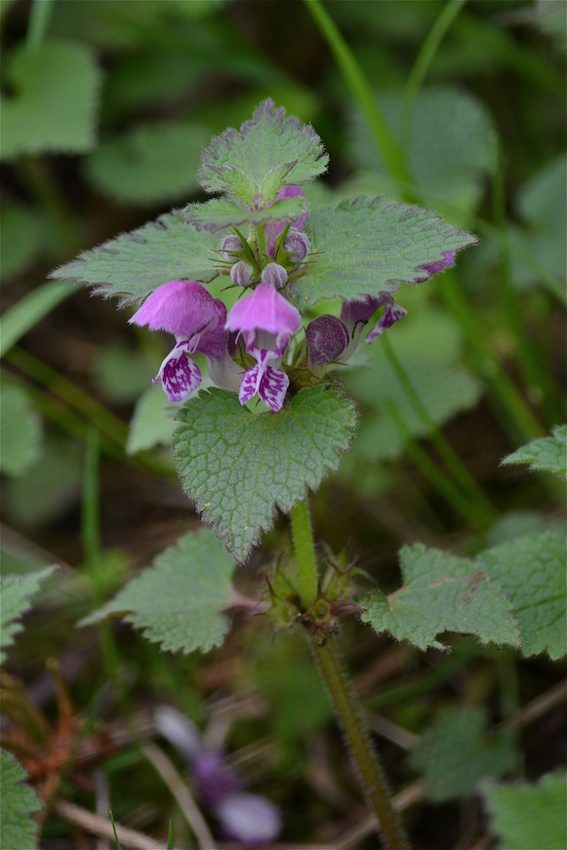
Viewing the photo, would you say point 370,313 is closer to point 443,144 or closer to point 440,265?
point 440,265

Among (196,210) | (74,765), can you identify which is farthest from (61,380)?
(196,210)

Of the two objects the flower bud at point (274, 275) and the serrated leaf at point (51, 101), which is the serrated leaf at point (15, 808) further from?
the serrated leaf at point (51, 101)

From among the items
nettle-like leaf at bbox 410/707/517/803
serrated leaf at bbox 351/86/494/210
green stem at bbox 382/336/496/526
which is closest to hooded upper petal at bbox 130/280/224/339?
green stem at bbox 382/336/496/526

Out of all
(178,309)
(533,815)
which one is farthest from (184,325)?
(533,815)

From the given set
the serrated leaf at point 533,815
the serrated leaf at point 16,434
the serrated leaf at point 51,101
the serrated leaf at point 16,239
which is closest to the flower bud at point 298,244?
the serrated leaf at point 533,815

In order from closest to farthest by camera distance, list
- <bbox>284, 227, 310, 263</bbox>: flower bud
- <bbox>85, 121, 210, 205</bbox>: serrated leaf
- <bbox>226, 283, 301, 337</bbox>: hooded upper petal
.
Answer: <bbox>226, 283, 301, 337</bbox>: hooded upper petal < <bbox>284, 227, 310, 263</bbox>: flower bud < <bbox>85, 121, 210, 205</bbox>: serrated leaf

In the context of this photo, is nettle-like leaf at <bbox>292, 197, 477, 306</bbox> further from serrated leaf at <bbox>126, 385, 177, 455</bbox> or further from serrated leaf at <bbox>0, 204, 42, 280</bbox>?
serrated leaf at <bbox>0, 204, 42, 280</bbox>

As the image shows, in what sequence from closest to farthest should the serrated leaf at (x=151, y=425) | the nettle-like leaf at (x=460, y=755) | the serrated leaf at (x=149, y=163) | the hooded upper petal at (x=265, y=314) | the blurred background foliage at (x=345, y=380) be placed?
the hooded upper petal at (x=265, y=314) → the serrated leaf at (x=151, y=425) → the nettle-like leaf at (x=460, y=755) → the blurred background foliage at (x=345, y=380) → the serrated leaf at (x=149, y=163)
